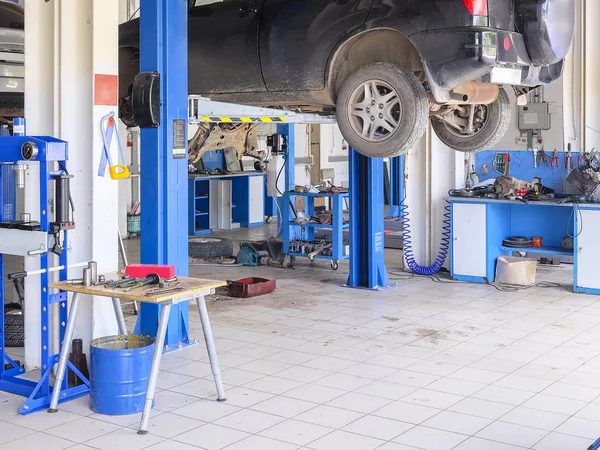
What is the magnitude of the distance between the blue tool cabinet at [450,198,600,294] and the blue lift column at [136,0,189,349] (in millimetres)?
3625

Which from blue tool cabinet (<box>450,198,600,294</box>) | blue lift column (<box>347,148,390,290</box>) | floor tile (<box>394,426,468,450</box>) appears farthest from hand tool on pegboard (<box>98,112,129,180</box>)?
blue tool cabinet (<box>450,198,600,294</box>)

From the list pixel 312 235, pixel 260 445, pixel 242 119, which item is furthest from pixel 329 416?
pixel 312 235

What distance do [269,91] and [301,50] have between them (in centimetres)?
45

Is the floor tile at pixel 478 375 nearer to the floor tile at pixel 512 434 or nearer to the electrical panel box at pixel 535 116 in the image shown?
the floor tile at pixel 512 434

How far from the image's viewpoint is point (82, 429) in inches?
171

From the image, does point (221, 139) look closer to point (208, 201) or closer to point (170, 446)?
point (208, 201)

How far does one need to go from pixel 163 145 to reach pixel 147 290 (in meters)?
1.71

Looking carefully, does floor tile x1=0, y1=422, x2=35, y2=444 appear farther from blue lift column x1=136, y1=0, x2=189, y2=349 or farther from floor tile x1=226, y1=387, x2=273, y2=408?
blue lift column x1=136, y1=0, x2=189, y2=349

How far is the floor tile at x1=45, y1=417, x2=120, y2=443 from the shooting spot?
4.23 m

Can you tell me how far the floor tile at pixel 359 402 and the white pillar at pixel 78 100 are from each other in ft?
5.35

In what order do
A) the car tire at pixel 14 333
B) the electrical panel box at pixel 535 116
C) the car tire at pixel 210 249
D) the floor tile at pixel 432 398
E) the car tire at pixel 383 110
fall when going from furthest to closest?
the electrical panel box at pixel 535 116
the car tire at pixel 210 249
the car tire at pixel 14 333
the car tire at pixel 383 110
the floor tile at pixel 432 398

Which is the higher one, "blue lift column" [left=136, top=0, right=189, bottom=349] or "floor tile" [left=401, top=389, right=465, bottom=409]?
"blue lift column" [left=136, top=0, right=189, bottom=349]

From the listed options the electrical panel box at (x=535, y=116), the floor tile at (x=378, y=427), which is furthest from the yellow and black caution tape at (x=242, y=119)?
the electrical panel box at (x=535, y=116)

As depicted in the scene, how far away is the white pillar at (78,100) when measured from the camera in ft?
17.6
